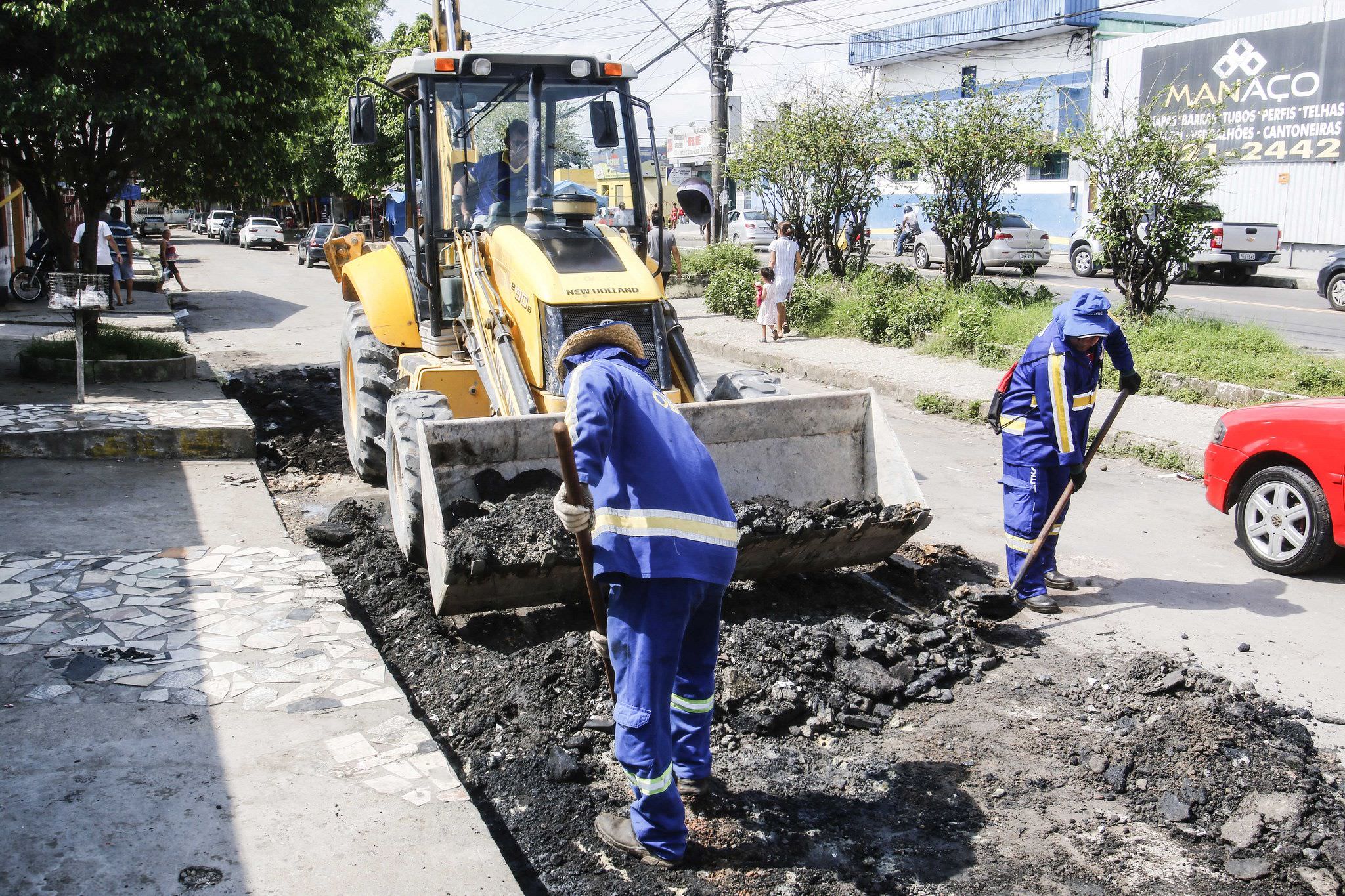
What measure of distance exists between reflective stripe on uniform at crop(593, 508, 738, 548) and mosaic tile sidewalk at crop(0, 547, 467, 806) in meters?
1.14

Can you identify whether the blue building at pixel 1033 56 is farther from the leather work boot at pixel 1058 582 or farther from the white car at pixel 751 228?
the leather work boot at pixel 1058 582

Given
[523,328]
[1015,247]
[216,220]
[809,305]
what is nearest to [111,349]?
[523,328]

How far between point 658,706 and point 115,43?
9.18 meters

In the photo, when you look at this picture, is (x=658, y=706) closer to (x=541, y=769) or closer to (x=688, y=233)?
(x=541, y=769)

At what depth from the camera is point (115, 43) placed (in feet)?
32.6

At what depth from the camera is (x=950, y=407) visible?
11.7 m

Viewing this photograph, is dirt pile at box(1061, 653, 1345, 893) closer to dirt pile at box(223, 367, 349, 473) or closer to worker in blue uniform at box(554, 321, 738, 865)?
worker in blue uniform at box(554, 321, 738, 865)

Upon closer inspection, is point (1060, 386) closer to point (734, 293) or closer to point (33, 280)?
point (734, 293)

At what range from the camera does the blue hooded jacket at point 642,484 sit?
11.9 feet

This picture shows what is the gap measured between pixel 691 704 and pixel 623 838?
1.74ft

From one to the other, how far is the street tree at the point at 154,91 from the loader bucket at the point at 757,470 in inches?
262

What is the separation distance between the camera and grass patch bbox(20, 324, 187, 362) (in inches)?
475

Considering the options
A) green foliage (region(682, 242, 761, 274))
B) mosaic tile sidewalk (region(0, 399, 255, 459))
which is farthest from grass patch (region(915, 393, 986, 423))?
green foliage (region(682, 242, 761, 274))

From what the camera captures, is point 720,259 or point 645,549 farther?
point 720,259
